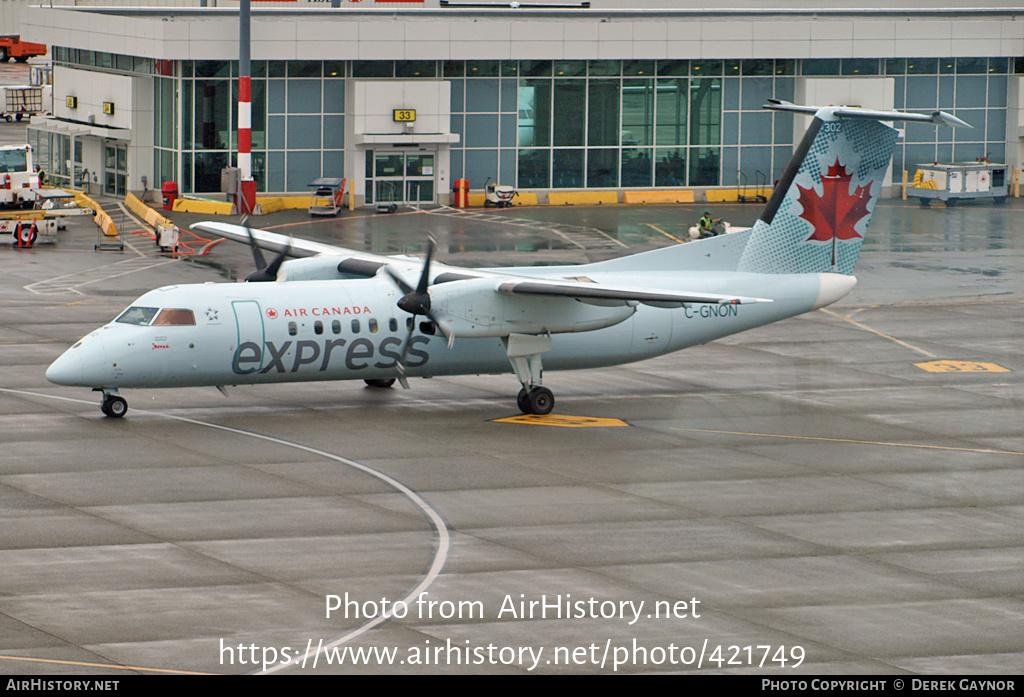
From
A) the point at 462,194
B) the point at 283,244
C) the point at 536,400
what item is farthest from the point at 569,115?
the point at 536,400

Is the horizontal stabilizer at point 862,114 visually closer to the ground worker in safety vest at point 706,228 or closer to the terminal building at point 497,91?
the ground worker in safety vest at point 706,228

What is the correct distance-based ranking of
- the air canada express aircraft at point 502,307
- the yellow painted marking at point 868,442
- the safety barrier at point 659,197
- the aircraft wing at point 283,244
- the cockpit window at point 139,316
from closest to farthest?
the yellow painted marking at point 868,442 → the air canada express aircraft at point 502,307 → the cockpit window at point 139,316 → the aircraft wing at point 283,244 → the safety barrier at point 659,197

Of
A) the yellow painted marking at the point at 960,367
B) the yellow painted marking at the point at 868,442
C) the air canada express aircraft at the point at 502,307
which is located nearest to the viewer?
the yellow painted marking at the point at 868,442

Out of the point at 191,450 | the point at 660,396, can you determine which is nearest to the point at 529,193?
the point at 660,396

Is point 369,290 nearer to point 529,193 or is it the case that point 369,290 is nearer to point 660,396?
point 660,396

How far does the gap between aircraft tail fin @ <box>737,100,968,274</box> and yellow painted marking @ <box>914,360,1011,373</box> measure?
4792mm

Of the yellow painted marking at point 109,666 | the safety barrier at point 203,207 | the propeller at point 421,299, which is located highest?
the safety barrier at point 203,207

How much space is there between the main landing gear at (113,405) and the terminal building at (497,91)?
4108 cm

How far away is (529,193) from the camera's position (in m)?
74.6

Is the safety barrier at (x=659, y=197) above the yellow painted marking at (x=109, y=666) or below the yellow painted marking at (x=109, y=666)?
above

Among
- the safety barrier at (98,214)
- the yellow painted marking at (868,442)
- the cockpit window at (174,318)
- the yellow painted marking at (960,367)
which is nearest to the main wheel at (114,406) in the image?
the cockpit window at (174,318)

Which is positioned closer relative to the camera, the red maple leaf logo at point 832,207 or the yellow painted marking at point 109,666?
the yellow painted marking at point 109,666

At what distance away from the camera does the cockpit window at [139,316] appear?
28344 mm

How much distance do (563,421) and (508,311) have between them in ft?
9.30
